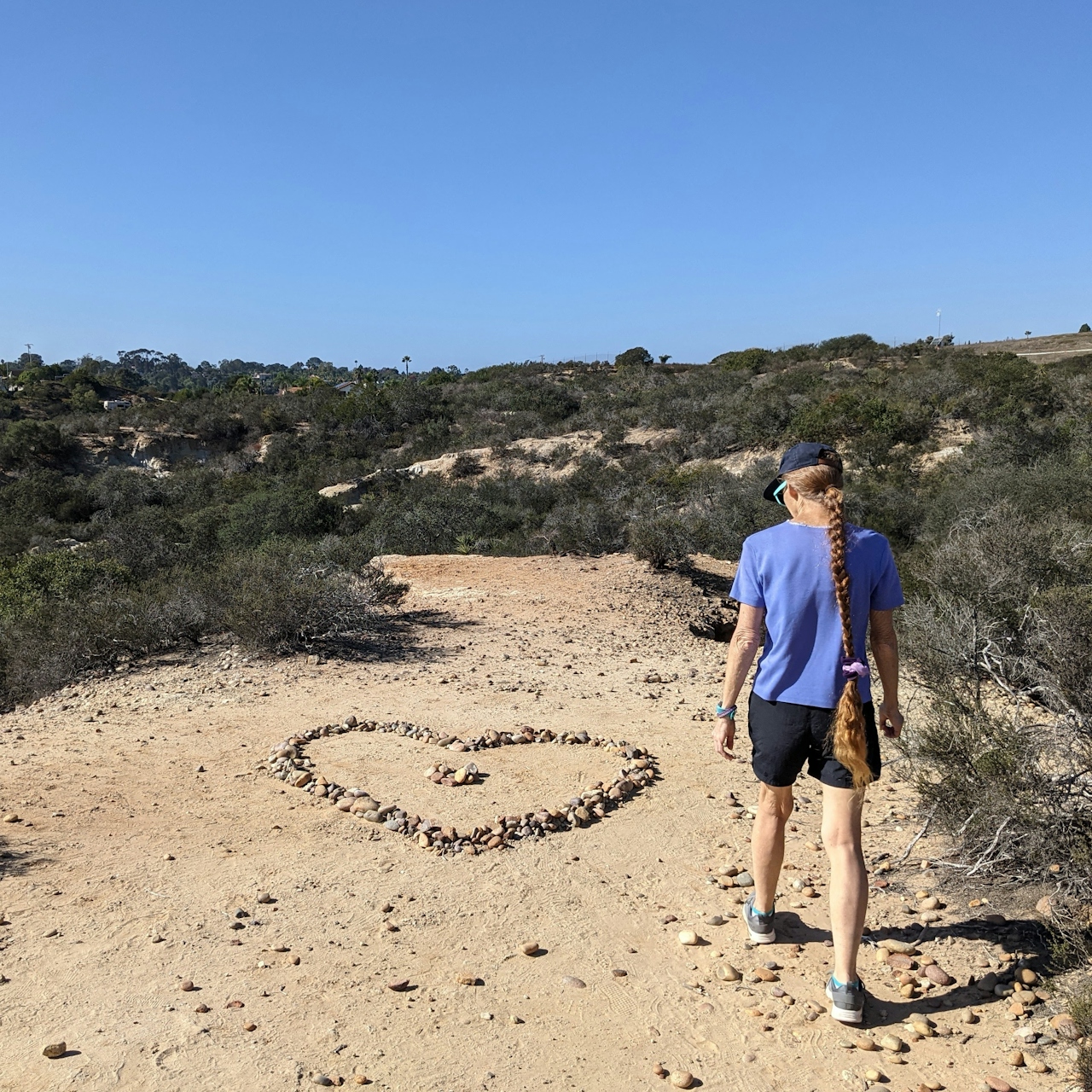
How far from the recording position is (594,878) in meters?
3.82

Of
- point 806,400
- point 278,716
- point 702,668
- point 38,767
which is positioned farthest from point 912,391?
point 38,767

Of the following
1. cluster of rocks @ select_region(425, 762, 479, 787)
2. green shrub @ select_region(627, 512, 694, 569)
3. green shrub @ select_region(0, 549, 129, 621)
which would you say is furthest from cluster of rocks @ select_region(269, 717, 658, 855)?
green shrub @ select_region(627, 512, 694, 569)

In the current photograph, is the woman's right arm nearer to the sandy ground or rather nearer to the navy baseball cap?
the navy baseball cap

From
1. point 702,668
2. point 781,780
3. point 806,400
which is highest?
point 806,400

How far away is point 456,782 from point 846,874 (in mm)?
2664

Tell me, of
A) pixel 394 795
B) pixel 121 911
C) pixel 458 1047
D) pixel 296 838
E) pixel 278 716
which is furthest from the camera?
pixel 278 716

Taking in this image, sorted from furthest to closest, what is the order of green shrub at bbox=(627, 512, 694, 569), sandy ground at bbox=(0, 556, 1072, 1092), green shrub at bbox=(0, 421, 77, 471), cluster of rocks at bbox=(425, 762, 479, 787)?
1. green shrub at bbox=(0, 421, 77, 471)
2. green shrub at bbox=(627, 512, 694, 569)
3. cluster of rocks at bbox=(425, 762, 479, 787)
4. sandy ground at bbox=(0, 556, 1072, 1092)

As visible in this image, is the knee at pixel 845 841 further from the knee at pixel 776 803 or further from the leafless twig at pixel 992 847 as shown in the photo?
the leafless twig at pixel 992 847

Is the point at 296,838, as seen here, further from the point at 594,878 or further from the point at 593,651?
the point at 593,651

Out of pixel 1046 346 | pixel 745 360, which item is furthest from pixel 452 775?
pixel 1046 346

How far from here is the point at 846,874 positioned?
2.71m

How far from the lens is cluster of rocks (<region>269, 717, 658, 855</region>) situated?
4.23 m

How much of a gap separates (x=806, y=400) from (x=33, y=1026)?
24049mm

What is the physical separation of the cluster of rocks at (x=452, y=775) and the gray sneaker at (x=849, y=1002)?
256cm
